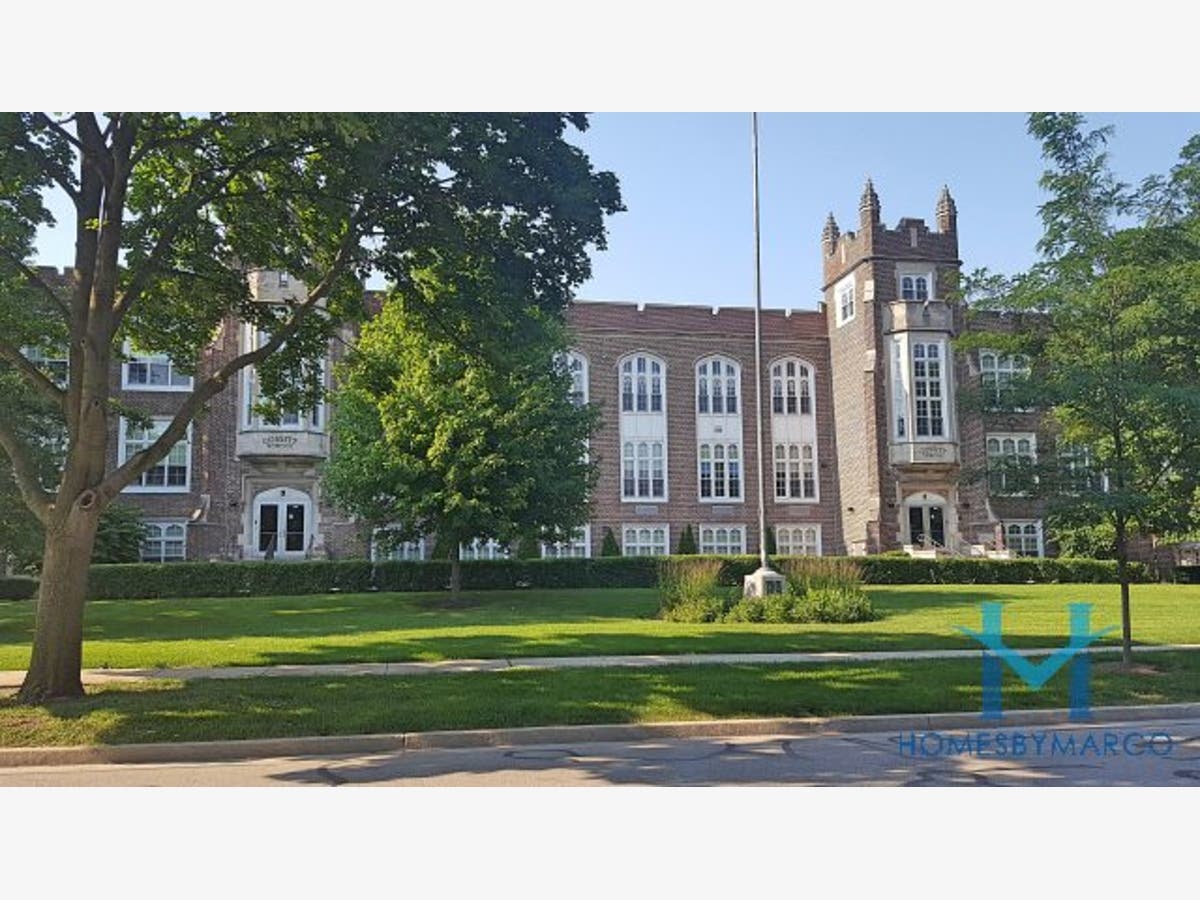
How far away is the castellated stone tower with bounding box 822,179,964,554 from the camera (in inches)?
1474

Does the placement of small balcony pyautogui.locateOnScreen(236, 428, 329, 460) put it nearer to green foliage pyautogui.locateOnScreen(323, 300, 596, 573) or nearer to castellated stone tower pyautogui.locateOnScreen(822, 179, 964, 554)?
green foliage pyautogui.locateOnScreen(323, 300, 596, 573)

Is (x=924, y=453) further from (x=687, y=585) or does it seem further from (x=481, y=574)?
(x=687, y=585)

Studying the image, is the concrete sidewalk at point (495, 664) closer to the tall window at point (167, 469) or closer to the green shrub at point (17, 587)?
the green shrub at point (17, 587)

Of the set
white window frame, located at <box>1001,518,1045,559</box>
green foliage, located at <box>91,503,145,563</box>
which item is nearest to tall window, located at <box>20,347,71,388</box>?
green foliage, located at <box>91,503,145,563</box>

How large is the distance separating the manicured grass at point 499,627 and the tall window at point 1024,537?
Result: 12661mm

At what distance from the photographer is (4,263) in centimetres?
1211

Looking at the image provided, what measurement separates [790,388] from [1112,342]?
2890 cm

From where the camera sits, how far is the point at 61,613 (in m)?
10.8

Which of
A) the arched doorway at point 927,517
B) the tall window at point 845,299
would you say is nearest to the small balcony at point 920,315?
the tall window at point 845,299

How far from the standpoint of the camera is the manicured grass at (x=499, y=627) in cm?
1443

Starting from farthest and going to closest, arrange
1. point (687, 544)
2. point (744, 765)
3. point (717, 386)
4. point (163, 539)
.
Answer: point (717, 386), point (687, 544), point (163, 539), point (744, 765)

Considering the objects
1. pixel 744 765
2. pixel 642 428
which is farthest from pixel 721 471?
pixel 744 765

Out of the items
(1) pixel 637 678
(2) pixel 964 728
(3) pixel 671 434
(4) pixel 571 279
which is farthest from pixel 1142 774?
(3) pixel 671 434

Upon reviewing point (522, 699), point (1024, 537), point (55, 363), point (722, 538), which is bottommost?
point (522, 699)
